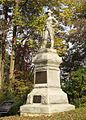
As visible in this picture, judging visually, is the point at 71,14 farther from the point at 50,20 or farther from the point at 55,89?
the point at 55,89

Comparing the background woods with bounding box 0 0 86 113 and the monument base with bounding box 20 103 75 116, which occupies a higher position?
the background woods with bounding box 0 0 86 113

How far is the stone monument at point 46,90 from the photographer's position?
13359 millimetres

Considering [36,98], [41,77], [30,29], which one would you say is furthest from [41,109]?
[30,29]

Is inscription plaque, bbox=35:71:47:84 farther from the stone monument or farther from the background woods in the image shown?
the background woods

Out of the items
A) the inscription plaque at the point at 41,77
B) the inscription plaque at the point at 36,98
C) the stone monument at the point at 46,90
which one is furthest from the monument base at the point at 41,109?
the inscription plaque at the point at 41,77

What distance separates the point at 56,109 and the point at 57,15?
43.7ft

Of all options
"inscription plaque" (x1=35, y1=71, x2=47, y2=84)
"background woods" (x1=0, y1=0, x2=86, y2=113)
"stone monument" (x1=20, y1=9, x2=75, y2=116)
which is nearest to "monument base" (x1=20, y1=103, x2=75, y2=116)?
"stone monument" (x1=20, y1=9, x2=75, y2=116)

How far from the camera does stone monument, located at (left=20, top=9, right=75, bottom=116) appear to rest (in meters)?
13.4

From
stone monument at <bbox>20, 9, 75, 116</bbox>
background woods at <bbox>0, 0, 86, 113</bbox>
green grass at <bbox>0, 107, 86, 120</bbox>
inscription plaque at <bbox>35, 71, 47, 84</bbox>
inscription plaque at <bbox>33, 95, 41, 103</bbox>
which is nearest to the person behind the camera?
green grass at <bbox>0, 107, 86, 120</bbox>

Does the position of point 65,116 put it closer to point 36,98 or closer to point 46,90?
point 46,90

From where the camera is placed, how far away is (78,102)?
17.4 meters

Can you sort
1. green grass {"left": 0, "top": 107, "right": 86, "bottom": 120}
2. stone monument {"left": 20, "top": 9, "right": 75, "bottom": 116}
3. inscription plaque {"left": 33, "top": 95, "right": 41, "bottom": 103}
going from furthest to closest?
1. inscription plaque {"left": 33, "top": 95, "right": 41, "bottom": 103}
2. stone monument {"left": 20, "top": 9, "right": 75, "bottom": 116}
3. green grass {"left": 0, "top": 107, "right": 86, "bottom": 120}

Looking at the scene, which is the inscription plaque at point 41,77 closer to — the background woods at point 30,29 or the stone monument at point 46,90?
the stone monument at point 46,90

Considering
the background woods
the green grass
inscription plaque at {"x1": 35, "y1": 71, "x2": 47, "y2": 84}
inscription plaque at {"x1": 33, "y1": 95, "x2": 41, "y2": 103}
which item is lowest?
the green grass
